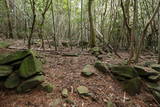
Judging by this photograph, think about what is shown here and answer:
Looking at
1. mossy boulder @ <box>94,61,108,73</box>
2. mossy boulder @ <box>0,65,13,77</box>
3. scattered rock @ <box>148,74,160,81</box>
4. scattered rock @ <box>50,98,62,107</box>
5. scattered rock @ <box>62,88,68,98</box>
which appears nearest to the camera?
scattered rock @ <box>50,98,62,107</box>

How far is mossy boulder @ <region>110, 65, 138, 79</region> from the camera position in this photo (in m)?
3.62

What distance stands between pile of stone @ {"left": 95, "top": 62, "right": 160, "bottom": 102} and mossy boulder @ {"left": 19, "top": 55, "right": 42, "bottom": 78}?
81.6 inches

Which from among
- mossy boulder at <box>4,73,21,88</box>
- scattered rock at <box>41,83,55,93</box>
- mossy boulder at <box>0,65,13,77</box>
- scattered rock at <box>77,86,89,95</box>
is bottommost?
scattered rock at <box>77,86,89,95</box>

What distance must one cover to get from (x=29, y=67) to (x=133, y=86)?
2691 mm

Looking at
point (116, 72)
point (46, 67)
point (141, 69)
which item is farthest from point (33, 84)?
point (141, 69)

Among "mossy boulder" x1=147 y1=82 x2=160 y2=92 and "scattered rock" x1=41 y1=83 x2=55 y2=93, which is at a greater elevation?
"scattered rock" x1=41 y1=83 x2=55 y2=93

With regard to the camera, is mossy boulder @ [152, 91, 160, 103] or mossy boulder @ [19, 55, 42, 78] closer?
mossy boulder @ [19, 55, 42, 78]

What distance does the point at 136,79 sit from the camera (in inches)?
137

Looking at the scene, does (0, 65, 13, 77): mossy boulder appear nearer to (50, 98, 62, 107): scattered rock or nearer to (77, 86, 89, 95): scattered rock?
(50, 98, 62, 107): scattered rock

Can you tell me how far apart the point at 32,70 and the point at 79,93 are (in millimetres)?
1275

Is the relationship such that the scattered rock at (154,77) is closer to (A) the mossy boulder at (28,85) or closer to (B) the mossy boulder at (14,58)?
(A) the mossy boulder at (28,85)

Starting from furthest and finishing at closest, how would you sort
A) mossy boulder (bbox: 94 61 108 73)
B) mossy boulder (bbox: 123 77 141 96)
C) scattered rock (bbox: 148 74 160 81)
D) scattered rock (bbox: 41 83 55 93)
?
mossy boulder (bbox: 94 61 108 73) → scattered rock (bbox: 148 74 160 81) → mossy boulder (bbox: 123 77 141 96) → scattered rock (bbox: 41 83 55 93)

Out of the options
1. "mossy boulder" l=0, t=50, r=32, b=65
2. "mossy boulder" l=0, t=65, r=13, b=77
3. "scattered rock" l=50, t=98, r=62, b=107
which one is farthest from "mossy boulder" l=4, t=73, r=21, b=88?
"scattered rock" l=50, t=98, r=62, b=107

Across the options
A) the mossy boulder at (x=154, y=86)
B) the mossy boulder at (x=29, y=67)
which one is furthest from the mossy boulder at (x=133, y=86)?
the mossy boulder at (x=29, y=67)
